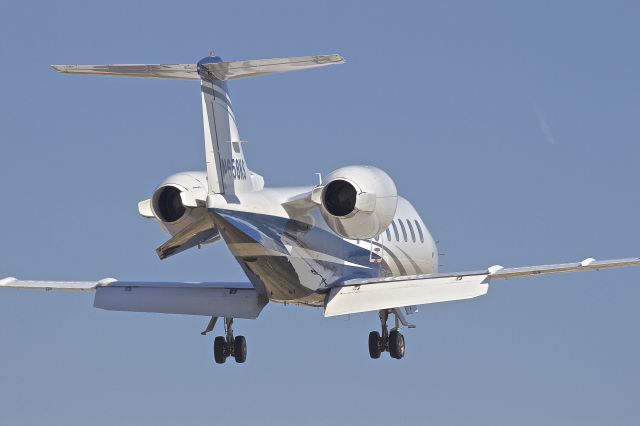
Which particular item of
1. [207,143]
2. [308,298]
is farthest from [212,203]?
[308,298]

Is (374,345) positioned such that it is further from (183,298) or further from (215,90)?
(215,90)

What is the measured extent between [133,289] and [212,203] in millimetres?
6444

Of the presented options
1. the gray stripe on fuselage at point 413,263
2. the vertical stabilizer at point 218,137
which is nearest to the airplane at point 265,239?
the vertical stabilizer at point 218,137

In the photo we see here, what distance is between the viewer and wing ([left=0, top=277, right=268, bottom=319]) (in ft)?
138

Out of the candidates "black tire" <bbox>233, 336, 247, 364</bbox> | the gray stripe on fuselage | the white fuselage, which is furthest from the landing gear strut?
the gray stripe on fuselage

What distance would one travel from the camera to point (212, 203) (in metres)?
37.4

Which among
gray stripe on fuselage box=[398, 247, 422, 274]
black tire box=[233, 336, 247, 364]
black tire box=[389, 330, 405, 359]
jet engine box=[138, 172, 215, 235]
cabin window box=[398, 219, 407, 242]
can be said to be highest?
cabin window box=[398, 219, 407, 242]

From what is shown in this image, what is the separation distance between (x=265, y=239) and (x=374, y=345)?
8.11m

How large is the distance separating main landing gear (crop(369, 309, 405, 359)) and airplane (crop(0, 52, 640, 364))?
4 cm

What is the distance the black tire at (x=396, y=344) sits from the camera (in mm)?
45781

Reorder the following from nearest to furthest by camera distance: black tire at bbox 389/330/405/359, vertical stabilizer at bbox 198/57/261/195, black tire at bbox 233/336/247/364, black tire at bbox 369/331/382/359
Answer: vertical stabilizer at bbox 198/57/261/195, black tire at bbox 233/336/247/364, black tire at bbox 389/330/405/359, black tire at bbox 369/331/382/359

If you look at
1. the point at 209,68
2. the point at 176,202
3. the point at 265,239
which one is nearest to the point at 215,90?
the point at 209,68

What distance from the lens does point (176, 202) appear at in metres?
39.1

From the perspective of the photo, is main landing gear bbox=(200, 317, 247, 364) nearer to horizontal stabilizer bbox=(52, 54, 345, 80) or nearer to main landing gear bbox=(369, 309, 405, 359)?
main landing gear bbox=(369, 309, 405, 359)
